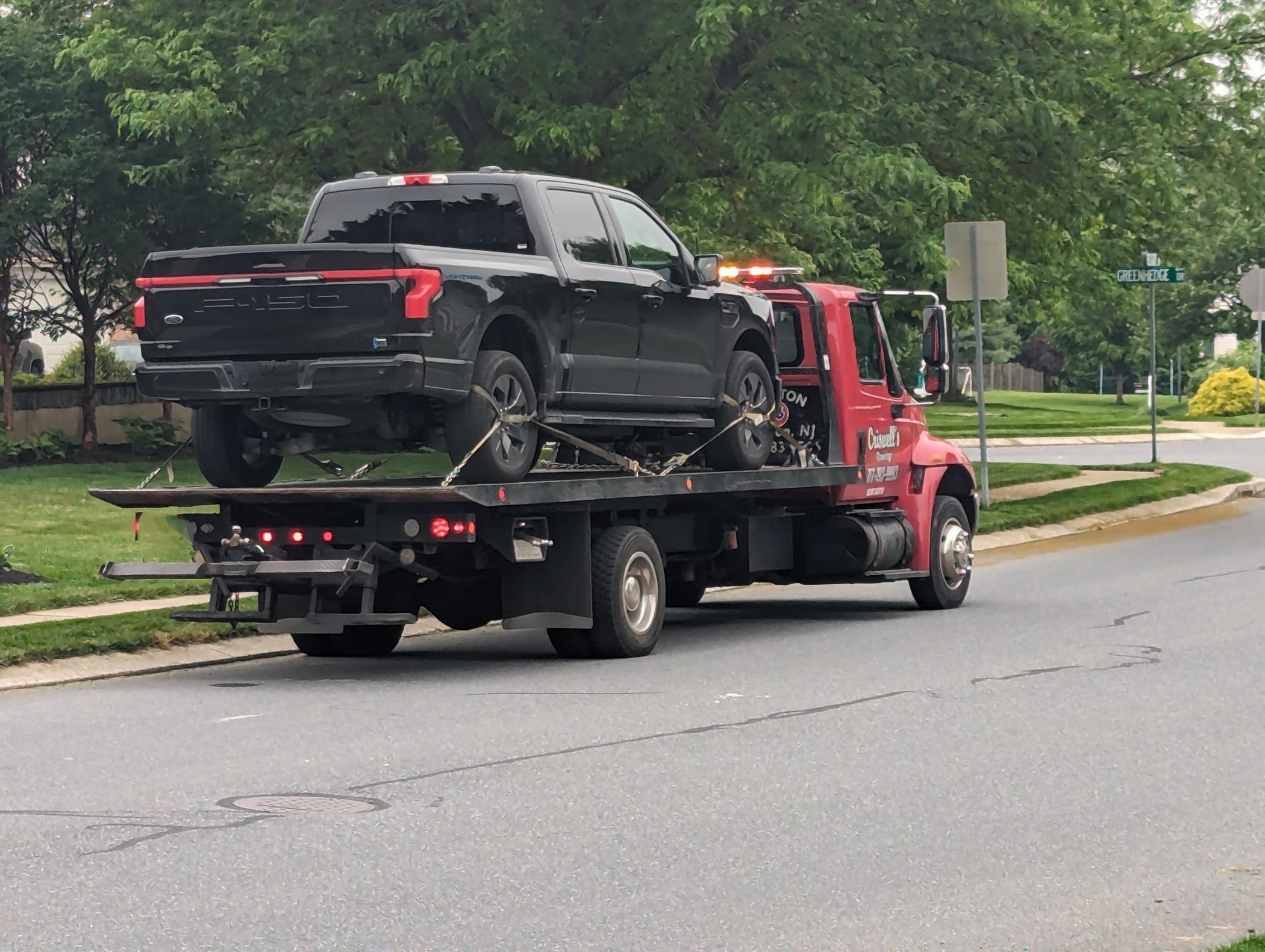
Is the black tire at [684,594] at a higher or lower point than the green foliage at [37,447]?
lower

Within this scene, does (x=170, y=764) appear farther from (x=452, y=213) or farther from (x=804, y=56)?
(x=804, y=56)

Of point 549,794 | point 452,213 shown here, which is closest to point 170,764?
point 549,794

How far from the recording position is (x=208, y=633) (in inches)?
573

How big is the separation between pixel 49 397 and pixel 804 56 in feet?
52.5

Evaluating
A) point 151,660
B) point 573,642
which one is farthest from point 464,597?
point 151,660

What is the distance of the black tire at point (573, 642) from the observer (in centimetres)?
1338

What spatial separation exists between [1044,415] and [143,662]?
163 feet

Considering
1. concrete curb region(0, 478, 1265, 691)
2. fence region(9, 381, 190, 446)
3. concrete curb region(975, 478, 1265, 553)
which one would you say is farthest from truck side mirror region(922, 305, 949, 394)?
fence region(9, 381, 190, 446)

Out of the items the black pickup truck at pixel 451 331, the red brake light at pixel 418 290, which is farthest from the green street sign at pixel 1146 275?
the red brake light at pixel 418 290

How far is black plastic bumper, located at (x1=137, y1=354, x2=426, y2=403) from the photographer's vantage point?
464 inches

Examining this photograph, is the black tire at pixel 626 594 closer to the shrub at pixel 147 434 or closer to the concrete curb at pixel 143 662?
the concrete curb at pixel 143 662

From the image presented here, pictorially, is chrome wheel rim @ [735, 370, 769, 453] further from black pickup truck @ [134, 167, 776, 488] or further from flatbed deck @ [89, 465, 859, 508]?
flatbed deck @ [89, 465, 859, 508]

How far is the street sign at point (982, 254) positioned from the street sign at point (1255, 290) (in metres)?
22.9

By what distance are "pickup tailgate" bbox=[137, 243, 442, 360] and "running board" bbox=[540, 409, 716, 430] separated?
139 centimetres
